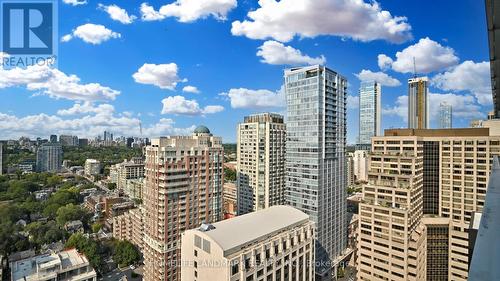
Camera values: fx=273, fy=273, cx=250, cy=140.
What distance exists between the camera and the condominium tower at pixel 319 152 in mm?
28969

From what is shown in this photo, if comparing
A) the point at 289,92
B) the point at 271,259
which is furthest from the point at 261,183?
the point at 271,259

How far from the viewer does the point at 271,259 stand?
53.5 ft

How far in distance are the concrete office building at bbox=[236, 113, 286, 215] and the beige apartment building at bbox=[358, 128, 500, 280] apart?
14.8m

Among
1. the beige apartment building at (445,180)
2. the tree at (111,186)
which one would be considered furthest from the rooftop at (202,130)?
the tree at (111,186)

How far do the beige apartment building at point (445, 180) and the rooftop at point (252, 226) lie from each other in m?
7.86

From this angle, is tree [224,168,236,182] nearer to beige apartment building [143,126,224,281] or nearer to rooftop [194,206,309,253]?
beige apartment building [143,126,224,281]

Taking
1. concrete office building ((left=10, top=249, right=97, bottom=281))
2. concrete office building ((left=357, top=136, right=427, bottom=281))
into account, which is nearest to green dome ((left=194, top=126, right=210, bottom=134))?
concrete office building ((left=10, top=249, right=97, bottom=281))

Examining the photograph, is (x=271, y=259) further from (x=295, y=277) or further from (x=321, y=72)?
(x=321, y=72)

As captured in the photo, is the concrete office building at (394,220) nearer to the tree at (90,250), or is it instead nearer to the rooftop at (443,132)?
the rooftop at (443,132)

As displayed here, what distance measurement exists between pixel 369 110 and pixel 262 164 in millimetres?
71146

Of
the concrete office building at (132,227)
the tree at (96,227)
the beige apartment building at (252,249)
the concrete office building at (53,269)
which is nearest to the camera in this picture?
the beige apartment building at (252,249)

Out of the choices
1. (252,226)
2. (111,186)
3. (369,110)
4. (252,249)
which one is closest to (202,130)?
(252,226)

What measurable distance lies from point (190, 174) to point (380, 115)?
8791 cm

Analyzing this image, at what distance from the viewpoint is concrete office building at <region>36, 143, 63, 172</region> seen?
273 feet
